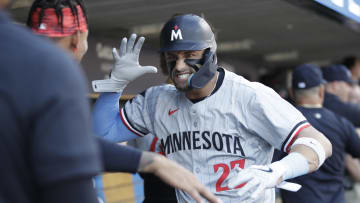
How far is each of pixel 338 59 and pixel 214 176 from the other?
342 inches

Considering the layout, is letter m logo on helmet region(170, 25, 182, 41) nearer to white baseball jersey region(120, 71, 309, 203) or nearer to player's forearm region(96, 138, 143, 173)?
white baseball jersey region(120, 71, 309, 203)

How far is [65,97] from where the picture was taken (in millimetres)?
1007

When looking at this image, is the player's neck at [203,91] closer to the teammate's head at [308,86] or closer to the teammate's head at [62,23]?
the teammate's head at [62,23]

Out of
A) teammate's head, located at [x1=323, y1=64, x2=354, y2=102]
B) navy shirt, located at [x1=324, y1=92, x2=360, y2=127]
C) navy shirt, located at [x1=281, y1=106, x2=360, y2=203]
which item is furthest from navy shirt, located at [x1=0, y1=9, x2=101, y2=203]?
teammate's head, located at [x1=323, y1=64, x2=354, y2=102]

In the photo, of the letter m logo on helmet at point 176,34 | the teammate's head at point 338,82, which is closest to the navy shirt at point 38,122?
the letter m logo on helmet at point 176,34

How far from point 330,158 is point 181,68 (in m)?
1.99

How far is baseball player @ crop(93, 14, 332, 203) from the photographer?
97.1 inches

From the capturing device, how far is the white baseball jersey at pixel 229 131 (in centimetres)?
249

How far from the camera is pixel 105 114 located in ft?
9.31

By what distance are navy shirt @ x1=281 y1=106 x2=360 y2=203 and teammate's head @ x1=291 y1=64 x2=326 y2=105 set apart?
0.46 ft

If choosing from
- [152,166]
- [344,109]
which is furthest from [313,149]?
[344,109]

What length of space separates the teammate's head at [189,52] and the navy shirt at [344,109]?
293 centimetres

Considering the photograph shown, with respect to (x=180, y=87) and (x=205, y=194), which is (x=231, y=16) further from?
(x=205, y=194)

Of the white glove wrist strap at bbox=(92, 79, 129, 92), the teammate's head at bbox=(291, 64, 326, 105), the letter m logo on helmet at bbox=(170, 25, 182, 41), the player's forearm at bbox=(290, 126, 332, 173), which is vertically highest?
the letter m logo on helmet at bbox=(170, 25, 182, 41)
